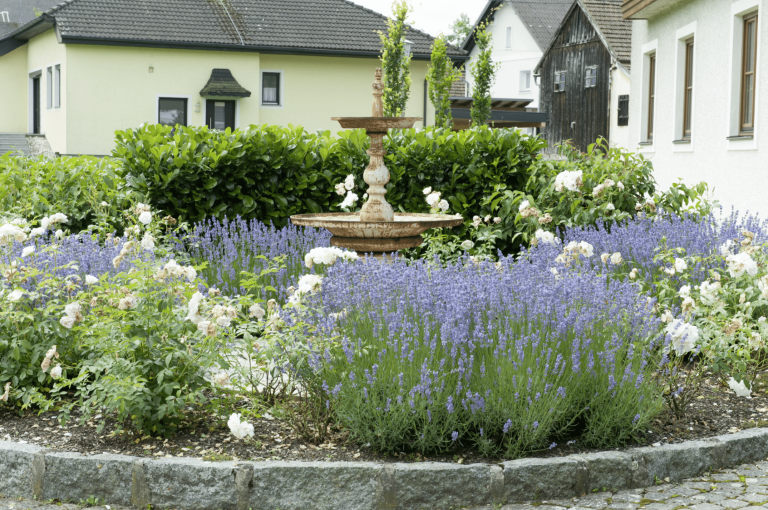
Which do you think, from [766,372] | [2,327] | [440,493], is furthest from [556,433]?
[2,327]

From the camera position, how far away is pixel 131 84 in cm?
2477

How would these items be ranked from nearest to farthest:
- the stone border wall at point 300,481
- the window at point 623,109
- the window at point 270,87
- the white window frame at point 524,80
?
the stone border wall at point 300,481 < the window at point 270,87 < the window at point 623,109 < the white window frame at point 524,80

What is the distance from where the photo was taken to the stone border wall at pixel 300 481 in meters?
3.63

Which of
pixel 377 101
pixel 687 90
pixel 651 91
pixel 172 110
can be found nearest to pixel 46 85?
pixel 172 110

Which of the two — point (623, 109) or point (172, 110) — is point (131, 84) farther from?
point (623, 109)

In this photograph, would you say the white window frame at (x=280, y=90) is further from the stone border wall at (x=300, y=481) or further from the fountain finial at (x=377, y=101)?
the stone border wall at (x=300, y=481)

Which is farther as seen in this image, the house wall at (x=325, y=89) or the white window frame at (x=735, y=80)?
the house wall at (x=325, y=89)

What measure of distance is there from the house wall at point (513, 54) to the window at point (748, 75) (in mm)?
33511

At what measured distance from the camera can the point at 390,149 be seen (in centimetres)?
865

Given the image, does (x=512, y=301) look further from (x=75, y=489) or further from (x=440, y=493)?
(x=75, y=489)

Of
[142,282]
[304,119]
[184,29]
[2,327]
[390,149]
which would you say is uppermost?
[184,29]

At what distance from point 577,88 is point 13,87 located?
70.2 feet

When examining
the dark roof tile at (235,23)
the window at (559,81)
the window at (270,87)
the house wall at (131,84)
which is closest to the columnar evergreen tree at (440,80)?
the dark roof tile at (235,23)

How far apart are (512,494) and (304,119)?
23.7m
